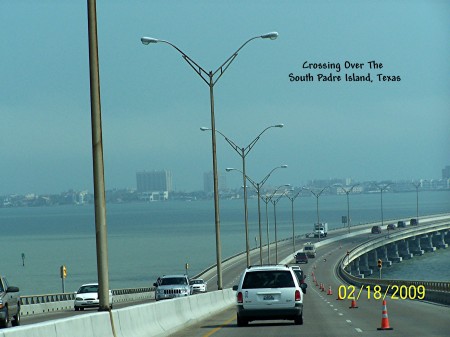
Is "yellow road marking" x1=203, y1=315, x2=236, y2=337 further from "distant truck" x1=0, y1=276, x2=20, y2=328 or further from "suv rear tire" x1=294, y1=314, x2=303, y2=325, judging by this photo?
"distant truck" x1=0, y1=276, x2=20, y2=328

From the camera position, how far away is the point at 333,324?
30.2 meters

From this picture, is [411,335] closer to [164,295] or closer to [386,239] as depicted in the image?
[164,295]

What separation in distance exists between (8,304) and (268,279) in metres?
7.44

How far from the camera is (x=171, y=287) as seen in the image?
190ft

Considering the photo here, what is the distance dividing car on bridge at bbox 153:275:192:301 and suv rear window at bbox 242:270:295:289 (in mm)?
26403

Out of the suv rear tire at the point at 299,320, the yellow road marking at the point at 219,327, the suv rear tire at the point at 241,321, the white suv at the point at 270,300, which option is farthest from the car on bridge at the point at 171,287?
the white suv at the point at 270,300

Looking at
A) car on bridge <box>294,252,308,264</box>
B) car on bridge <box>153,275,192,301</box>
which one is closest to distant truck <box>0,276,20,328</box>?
car on bridge <box>153,275,192,301</box>

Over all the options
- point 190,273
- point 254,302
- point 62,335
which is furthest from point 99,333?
point 190,273

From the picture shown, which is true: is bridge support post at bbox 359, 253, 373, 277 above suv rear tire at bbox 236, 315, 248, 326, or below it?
below

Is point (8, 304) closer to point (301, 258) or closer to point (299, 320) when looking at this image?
point (299, 320)

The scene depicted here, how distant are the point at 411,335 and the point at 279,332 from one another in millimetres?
4070

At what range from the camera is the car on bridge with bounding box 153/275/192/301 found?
57625 millimetres
